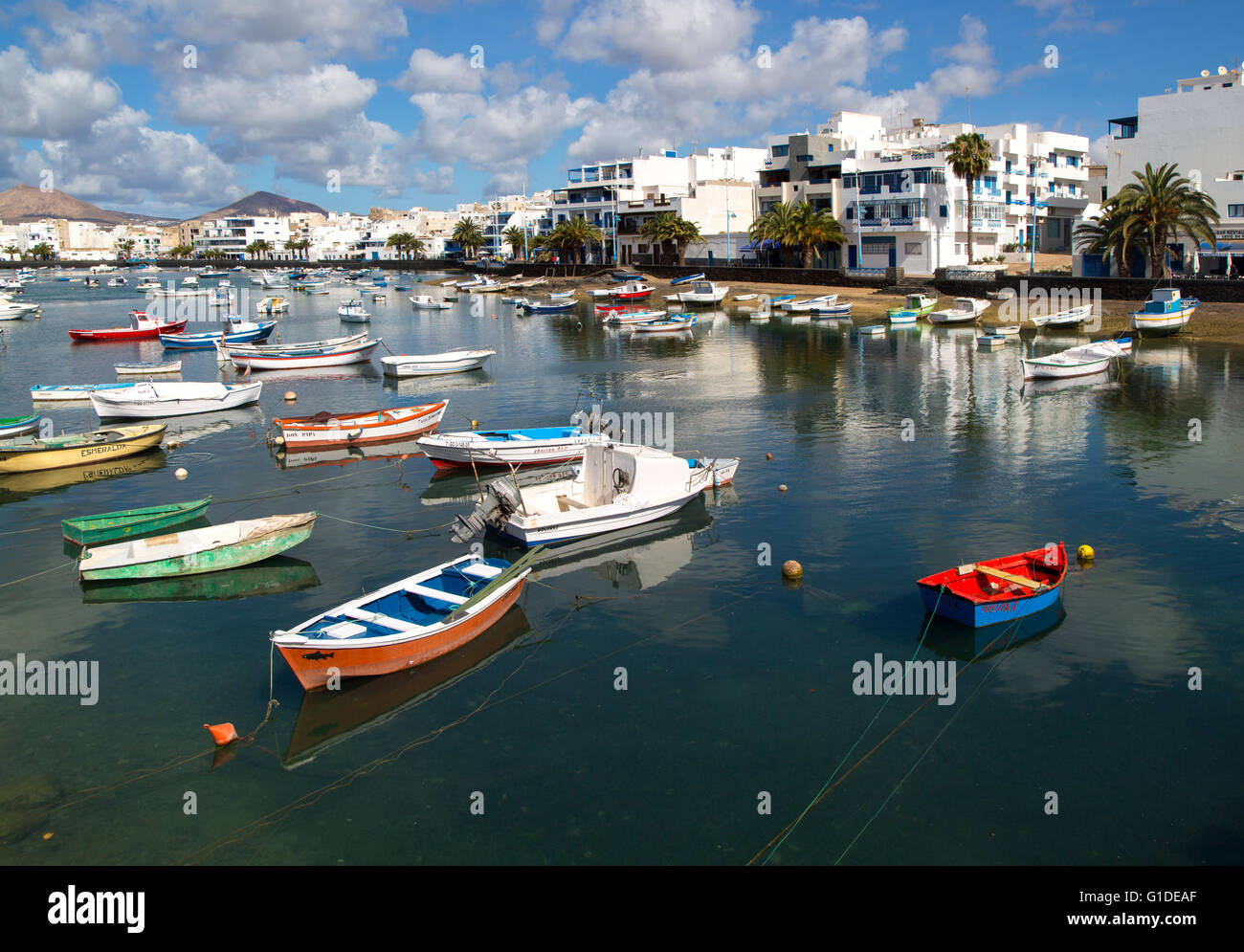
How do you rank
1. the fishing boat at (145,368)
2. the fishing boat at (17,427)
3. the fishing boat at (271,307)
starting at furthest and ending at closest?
the fishing boat at (271,307) < the fishing boat at (145,368) < the fishing boat at (17,427)

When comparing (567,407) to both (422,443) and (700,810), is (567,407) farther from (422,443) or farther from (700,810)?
(700,810)

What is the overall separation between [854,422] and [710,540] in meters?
16.4

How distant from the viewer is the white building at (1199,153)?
65.2m

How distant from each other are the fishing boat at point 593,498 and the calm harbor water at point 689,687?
2.27 ft

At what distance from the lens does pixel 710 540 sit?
24625 mm

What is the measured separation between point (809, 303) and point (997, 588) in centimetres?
6777

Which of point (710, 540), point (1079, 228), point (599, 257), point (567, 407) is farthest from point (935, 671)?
point (599, 257)

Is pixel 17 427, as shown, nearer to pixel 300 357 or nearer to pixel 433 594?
pixel 300 357

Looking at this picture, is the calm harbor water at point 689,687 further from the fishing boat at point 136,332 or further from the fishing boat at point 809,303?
the fishing boat at point 809,303

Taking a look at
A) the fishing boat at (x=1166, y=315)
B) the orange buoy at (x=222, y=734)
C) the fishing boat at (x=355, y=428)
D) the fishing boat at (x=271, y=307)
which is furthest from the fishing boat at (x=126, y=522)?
the fishing boat at (x=271, y=307)

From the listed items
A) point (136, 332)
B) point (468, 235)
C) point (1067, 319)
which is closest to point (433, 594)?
point (1067, 319)

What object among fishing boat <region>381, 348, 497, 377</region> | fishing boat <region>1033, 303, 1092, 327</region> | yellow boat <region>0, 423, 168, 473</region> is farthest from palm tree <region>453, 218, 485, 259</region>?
yellow boat <region>0, 423, 168, 473</region>

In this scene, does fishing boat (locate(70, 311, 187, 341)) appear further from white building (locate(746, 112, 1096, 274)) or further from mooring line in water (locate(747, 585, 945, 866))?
mooring line in water (locate(747, 585, 945, 866))

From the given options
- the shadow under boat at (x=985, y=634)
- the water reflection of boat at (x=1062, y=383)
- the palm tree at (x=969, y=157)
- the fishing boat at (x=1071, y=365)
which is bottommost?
the shadow under boat at (x=985, y=634)
